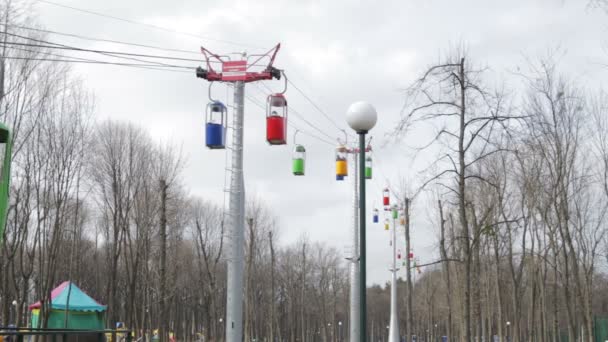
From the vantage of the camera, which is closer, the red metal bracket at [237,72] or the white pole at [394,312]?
the red metal bracket at [237,72]

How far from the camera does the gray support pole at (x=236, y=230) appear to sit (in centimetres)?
1473

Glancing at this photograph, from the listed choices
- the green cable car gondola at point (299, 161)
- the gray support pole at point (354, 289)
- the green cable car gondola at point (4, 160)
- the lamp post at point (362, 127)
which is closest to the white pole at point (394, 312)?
the gray support pole at point (354, 289)

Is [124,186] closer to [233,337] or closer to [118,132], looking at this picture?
[118,132]

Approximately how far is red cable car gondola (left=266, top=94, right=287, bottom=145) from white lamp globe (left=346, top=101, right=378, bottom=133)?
190 inches

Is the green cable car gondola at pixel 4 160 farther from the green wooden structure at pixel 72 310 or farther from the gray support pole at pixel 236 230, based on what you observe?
the green wooden structure at pixel 72 310

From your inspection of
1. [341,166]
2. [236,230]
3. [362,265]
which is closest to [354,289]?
[341,166]

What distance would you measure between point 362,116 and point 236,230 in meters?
6.31

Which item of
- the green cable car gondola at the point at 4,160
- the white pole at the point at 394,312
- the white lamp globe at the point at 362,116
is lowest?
the white pole at the point at 394,312

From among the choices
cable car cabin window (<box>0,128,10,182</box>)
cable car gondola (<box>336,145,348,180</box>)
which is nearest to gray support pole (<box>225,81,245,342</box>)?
cable car cabin window (<box>0,128,10,182</box>)

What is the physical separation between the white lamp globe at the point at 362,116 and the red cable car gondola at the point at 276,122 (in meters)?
A: 4.82

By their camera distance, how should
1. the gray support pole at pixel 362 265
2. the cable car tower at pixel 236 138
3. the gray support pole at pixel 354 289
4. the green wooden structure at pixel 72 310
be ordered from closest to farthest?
the gray support pole at pixel 362 265 < the cable car tower at pixel 236 138 < the gray support pole at pixel 354 289 < the green wooden structure at pixel 72 310

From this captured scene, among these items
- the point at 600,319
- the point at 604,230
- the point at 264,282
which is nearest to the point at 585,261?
the point at 604,230

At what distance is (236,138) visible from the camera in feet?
51.1

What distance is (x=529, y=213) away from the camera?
24281 mm
